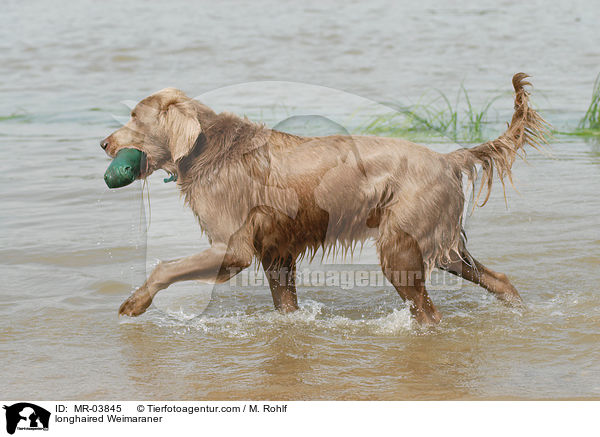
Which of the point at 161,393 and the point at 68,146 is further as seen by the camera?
the point at 68,146

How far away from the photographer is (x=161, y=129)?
5117 millimetres

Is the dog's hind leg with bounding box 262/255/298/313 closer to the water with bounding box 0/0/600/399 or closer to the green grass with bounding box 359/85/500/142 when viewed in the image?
the water with bounding box 0/0/600/399

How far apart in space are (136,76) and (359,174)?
11.0 metres

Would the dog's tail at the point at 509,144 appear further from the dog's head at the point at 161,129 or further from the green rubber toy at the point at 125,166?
the green rubber toy at the point at 125,166

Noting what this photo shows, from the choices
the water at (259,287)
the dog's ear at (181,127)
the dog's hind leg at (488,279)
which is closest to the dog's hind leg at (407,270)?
the water at (259,287)

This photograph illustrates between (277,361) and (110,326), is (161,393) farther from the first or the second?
(110,326)

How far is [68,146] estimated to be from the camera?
11281 millimetres

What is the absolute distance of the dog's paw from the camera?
5059mm

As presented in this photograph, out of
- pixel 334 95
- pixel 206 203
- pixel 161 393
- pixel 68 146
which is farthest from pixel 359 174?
pixel 334 95

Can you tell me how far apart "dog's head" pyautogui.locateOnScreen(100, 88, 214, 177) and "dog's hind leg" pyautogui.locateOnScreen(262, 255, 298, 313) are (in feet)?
3.39

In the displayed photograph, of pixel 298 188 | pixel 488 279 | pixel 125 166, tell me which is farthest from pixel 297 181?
pixel 488 279

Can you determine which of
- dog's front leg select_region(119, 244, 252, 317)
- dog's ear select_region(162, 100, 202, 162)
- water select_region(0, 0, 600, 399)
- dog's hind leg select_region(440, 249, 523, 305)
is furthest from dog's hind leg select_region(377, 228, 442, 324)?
dog's ear select_region(162, 100, 202, 162)
